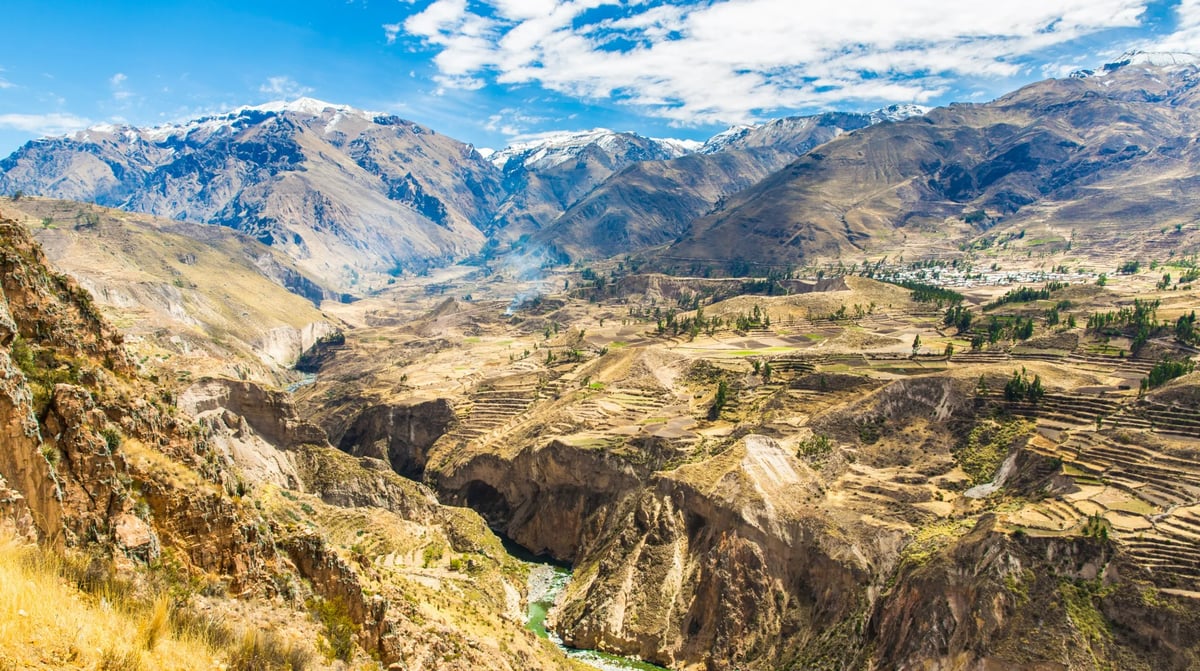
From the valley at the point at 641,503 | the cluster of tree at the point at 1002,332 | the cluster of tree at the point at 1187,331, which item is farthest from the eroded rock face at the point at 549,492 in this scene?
the cluster of tree at the point at 1187,331

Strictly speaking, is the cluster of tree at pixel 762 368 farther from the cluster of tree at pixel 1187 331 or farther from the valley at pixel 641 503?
the cluster of tree at pixel 1187 331

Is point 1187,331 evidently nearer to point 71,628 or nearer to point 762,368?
point 762,368

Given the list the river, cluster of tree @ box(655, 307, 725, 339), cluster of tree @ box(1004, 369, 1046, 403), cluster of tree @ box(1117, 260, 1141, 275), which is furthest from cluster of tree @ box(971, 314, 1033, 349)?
cluster of tree @ box(1117, 260, 1141, 275)

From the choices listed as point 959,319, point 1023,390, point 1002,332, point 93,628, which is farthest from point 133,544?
point 959,319

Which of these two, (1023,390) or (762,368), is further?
(762,368)

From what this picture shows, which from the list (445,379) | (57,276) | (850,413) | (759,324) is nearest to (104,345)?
(57,276)

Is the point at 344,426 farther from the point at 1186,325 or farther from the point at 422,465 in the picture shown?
the point at 1186,325
